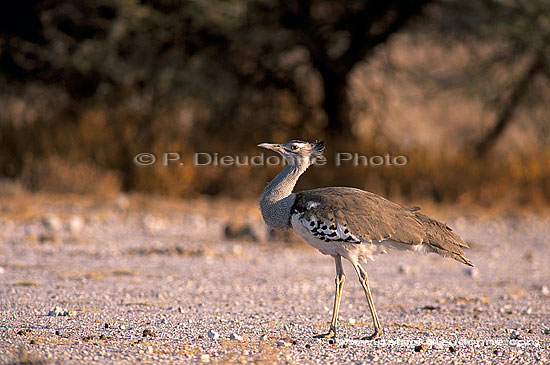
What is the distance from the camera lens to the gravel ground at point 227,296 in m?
5.15

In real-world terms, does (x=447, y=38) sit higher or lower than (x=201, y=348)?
higher

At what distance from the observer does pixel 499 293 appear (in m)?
8.20

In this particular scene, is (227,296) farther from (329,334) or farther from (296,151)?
(329,334)

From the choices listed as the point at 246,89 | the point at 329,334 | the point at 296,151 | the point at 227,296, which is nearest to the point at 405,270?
the point at 227,296

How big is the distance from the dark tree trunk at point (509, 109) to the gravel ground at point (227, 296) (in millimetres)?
4581

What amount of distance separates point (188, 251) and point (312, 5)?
7540 mm

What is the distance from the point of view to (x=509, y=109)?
17.2 meters

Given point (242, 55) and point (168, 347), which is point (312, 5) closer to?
point (242, 55)

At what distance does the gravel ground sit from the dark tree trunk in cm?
458

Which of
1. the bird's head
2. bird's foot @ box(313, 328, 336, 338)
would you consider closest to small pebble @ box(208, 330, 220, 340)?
bird's foot @ box(313, 328, 336, 338)

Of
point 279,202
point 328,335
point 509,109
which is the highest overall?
point 509,109

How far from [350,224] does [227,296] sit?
7.14 feet

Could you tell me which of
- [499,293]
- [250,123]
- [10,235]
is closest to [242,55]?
[250,123]

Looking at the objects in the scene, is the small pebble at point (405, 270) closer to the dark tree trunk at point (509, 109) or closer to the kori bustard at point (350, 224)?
the kori bustard at point (350, 224)
